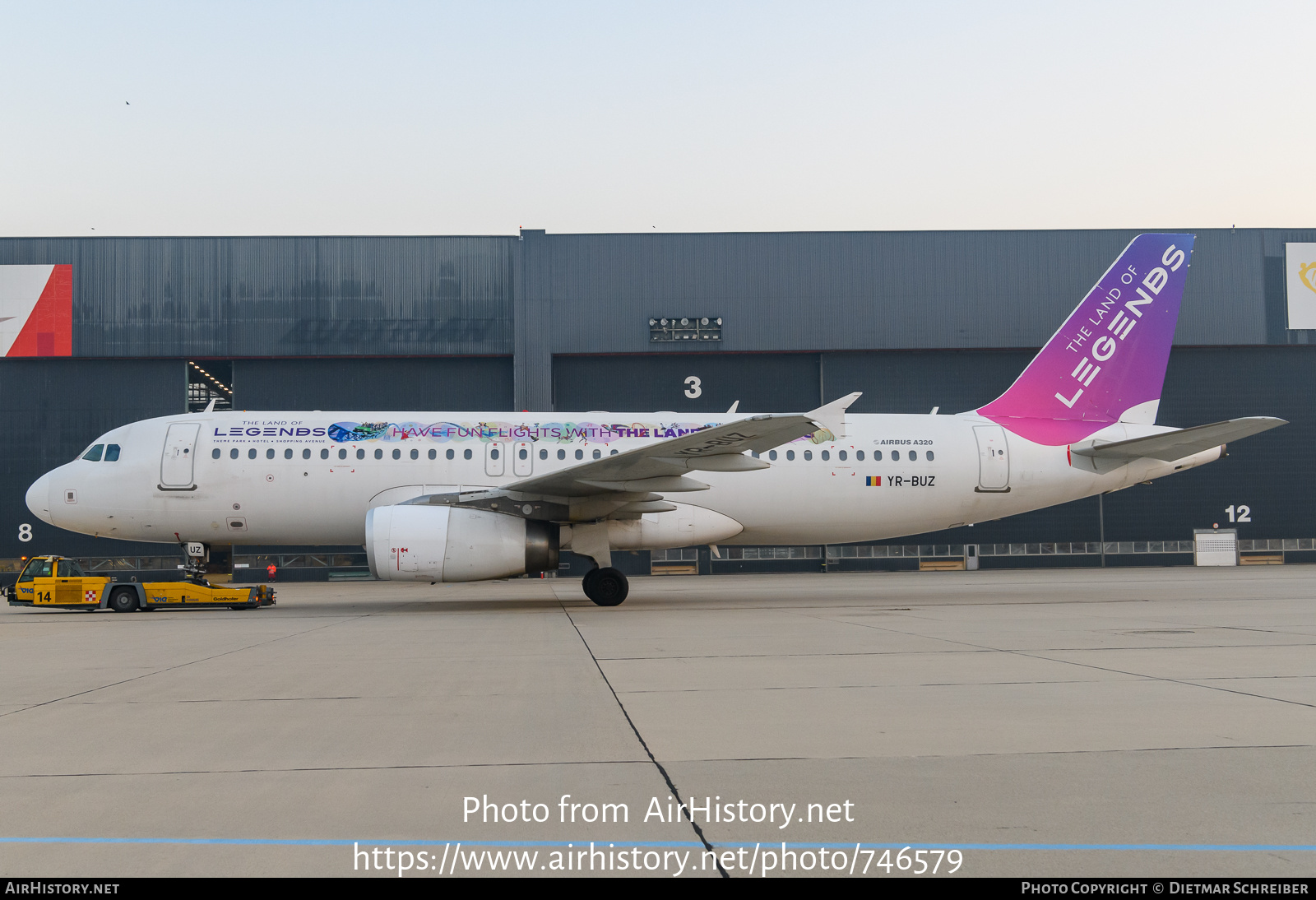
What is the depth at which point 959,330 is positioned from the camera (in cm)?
3064

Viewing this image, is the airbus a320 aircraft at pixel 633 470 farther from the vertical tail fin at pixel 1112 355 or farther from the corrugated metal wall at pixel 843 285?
the corrugated metal wall at pixel 843 285

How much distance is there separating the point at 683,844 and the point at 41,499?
1696 cm

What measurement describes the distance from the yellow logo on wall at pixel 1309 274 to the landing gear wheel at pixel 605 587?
28450 millimetres

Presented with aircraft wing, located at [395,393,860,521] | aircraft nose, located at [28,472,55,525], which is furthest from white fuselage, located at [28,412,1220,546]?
aircraft wing, located at [395,393,860,521]

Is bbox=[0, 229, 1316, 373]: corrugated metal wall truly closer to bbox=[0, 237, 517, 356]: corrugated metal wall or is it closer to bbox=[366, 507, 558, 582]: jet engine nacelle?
bbox=[0, 237, 517, 356]: corrugated metal wall

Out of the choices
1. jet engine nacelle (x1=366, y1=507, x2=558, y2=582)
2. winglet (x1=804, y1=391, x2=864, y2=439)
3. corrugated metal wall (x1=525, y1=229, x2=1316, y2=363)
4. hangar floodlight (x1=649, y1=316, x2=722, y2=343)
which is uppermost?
corrugated metal wall (x1=525, y1=229, x2=1316, y2=363)

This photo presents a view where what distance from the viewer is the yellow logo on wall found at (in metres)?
31.1

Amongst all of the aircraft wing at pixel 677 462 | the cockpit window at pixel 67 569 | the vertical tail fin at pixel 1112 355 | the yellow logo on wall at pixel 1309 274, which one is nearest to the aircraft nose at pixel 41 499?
the cockpit window at pixel 67 569

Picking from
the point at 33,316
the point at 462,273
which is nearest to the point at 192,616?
the point at 462,273

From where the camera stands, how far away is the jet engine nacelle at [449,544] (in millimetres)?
14102

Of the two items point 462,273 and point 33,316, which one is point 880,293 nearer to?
point 462,273

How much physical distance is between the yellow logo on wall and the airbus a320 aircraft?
16.4 m

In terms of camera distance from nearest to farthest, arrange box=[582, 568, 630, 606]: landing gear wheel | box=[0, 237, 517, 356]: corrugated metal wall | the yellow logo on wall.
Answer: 1. box=[582, 568, 630, 606]: landing gear wheel
2. box=[0, 237, 517, 356]: corrugated metal wall
3. the yellow logo on wall

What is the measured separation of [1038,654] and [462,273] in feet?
81.9
